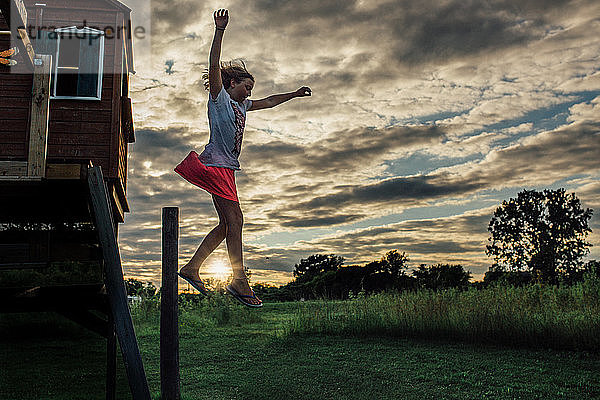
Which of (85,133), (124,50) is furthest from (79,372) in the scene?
(124,50)

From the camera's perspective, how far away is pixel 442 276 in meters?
18.0

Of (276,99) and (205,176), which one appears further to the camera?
(276,99)

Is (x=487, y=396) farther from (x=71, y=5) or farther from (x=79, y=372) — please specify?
(x=71, y=5)

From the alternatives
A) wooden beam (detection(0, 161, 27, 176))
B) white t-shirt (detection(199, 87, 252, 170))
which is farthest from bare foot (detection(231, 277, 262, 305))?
wooden beam (detection(0, 161, 27, 176))

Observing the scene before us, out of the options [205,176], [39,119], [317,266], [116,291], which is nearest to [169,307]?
[116,291]

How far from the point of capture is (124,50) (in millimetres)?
12375

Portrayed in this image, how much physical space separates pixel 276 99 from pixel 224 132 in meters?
0.56

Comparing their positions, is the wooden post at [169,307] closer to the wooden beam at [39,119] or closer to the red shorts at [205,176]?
the wooden beam at [39,119]

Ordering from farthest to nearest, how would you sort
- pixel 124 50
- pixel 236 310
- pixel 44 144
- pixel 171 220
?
pixel 236 310, pixel 124 50, pixel 171 220, pixel 44 144

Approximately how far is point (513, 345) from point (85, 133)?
10042 millimetres

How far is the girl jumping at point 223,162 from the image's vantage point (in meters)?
2.35

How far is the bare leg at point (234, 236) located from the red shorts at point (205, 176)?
64mm

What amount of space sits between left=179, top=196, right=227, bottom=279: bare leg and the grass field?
16.5 feet

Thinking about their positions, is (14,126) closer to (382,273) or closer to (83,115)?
(83,115)
